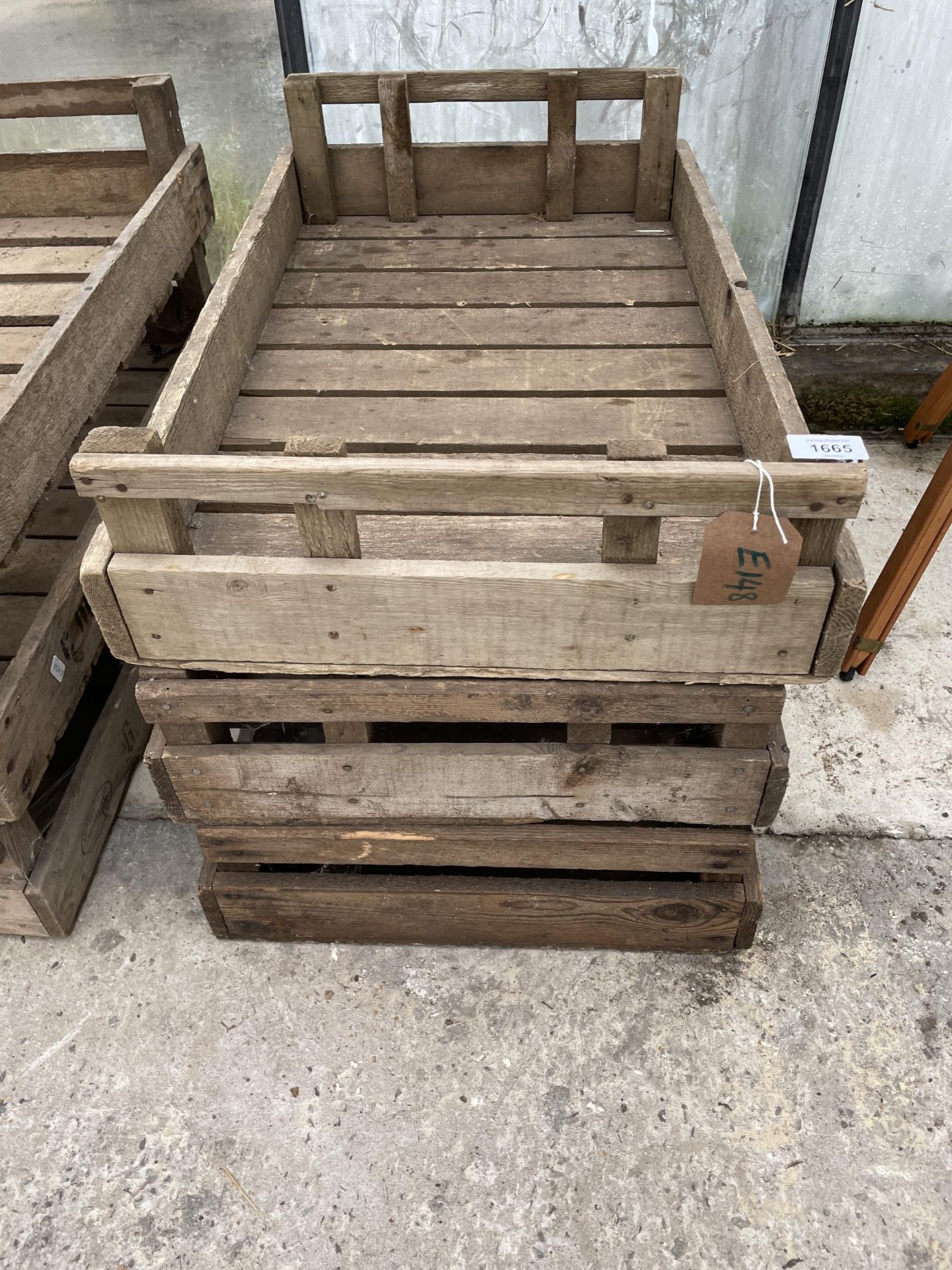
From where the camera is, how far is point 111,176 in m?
3.72

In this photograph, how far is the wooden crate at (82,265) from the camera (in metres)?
2.55

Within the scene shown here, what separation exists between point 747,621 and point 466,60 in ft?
10.7

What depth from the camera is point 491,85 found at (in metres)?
3.27

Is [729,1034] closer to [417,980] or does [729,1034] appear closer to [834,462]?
[417,980]

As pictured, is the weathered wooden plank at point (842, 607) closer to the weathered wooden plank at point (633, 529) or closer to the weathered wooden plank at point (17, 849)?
the weathered wooden plank at point (633, 529)

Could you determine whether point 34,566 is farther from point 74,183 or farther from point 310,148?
point 310,148

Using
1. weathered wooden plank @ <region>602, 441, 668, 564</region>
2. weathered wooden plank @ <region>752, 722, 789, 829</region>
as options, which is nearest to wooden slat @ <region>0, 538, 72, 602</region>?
weathered wooden plank @ <region>602, 441, 668, 564</region>

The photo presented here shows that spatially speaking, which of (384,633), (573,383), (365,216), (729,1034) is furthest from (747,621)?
(365,216)

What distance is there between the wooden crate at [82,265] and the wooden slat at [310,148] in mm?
443

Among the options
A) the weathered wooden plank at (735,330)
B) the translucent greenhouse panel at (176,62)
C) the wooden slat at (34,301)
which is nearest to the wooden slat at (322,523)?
the weathered wooden plank at (735,330)

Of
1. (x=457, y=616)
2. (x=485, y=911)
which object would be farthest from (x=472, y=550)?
(x=485, y=911)

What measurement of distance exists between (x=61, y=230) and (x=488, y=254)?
1.68 m

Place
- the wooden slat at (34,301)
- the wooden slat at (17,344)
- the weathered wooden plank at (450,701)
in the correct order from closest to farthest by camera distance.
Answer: the weathered wooden plank at (450,701) < the wooden slat at (17,344) < the wooden slat at (34,301)

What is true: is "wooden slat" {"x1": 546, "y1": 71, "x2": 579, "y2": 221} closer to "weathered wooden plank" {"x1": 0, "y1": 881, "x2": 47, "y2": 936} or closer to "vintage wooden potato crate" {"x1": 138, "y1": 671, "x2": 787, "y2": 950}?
"vintage wooden potato crate" {"x1": 138, "y1": 671, "x2": 787, "y2": 950}
